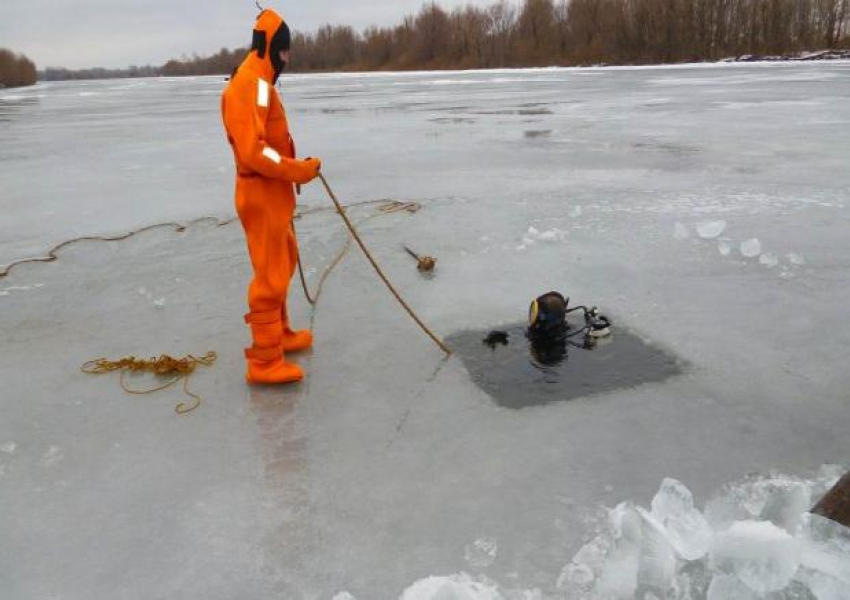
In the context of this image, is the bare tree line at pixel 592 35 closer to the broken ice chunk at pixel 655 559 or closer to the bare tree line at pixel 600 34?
the bare tree line at pixel 600 34

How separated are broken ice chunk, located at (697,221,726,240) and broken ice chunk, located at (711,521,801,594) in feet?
11.0

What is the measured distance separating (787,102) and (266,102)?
46.6 ft

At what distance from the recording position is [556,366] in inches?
121

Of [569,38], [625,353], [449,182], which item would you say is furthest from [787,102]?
[569,38]

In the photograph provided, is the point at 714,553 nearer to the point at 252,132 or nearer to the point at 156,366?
the point at 252,132

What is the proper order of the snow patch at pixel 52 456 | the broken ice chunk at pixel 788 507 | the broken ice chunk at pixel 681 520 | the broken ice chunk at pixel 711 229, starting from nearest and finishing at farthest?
the broken ice chunk at pixel 681 520, the broken ice chunk at pixel 788 507, the snow patch at pixel 52 456, the broken ice chunk at pixel 711 229

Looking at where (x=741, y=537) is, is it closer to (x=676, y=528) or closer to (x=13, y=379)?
(x=676, y=528)

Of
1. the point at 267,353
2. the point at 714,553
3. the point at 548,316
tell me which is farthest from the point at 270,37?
the point at 714,553

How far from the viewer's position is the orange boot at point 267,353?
2.93 meters

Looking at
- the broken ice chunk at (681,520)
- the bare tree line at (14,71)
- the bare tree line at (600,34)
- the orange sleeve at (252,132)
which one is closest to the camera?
the broken ice chunk at (681,520)

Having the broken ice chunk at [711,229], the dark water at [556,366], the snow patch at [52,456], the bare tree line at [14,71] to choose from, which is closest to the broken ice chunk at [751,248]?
the broken ice chunk at [711,229]

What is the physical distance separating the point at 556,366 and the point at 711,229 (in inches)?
101

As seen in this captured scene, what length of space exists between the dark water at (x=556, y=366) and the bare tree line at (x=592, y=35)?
48.7 m

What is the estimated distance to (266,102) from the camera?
271cm
